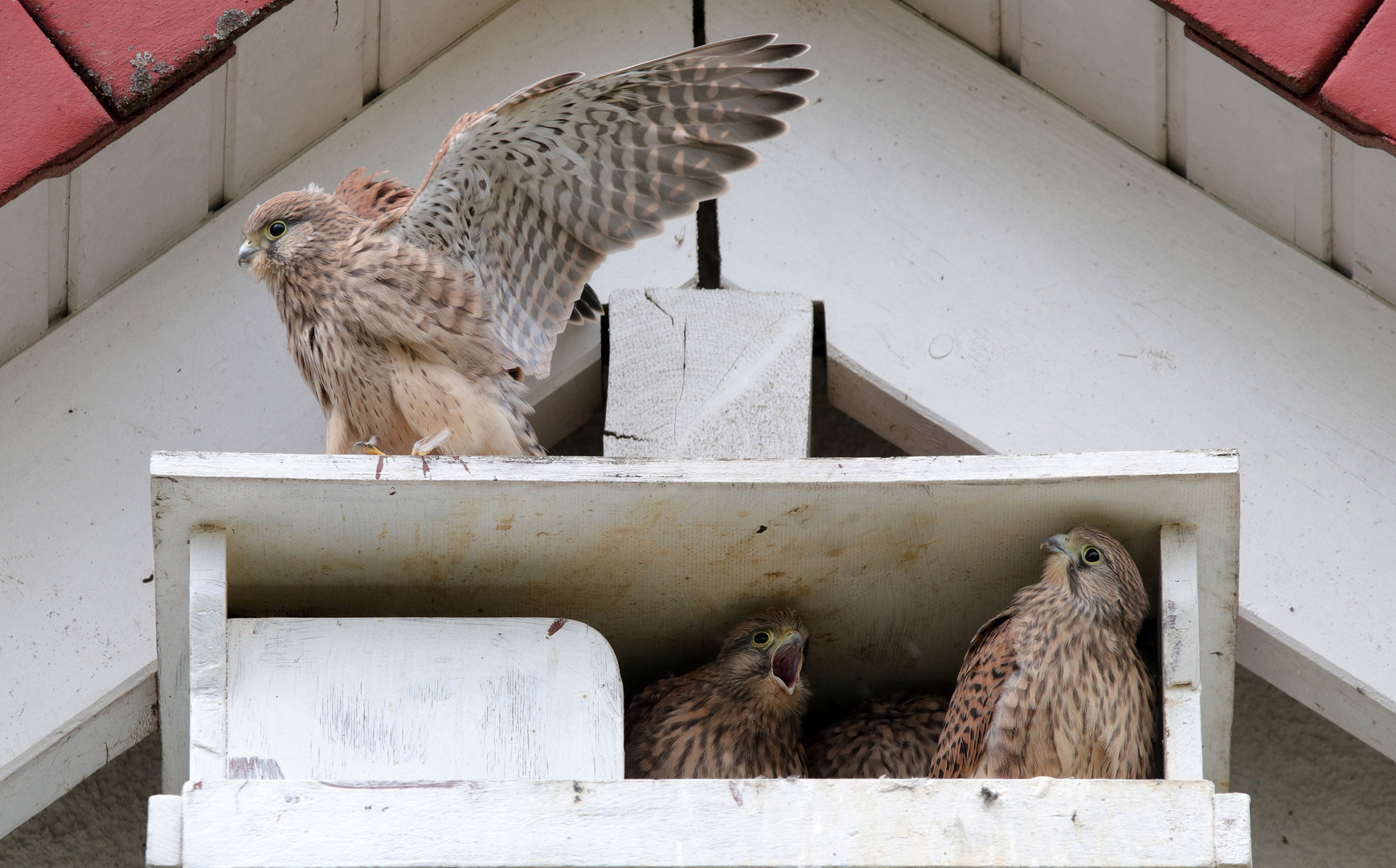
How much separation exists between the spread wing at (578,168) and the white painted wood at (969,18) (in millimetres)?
653

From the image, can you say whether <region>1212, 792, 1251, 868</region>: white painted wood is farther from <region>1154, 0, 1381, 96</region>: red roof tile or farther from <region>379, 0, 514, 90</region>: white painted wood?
<region>379, 0, 514, 90</region>: white painted wood

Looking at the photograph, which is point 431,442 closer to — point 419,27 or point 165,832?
point 165,832

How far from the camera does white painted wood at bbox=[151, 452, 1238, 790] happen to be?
93.7 inches

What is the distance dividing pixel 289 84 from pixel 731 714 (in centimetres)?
155

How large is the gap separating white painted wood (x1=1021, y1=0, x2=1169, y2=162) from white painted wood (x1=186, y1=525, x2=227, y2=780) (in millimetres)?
1914

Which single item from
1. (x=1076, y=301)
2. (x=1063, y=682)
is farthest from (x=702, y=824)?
(x=1076, y=301)

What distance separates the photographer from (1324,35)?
8.82 feet

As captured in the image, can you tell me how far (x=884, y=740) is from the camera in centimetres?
285

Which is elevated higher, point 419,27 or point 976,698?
point 419,27

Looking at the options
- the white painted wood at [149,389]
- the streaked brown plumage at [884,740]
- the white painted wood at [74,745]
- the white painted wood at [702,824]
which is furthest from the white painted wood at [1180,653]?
the white painted wood at [74,745]

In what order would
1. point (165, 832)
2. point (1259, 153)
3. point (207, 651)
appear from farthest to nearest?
point (1259, 153), point (207, 651), point (165, 832)

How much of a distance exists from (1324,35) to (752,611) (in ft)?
4.46

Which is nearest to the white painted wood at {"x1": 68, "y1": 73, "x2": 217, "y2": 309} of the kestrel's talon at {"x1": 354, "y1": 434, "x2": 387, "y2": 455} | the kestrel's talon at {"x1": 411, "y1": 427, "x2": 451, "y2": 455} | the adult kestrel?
the adult kestrel

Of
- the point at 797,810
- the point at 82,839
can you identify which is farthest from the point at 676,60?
the point at 82,839
